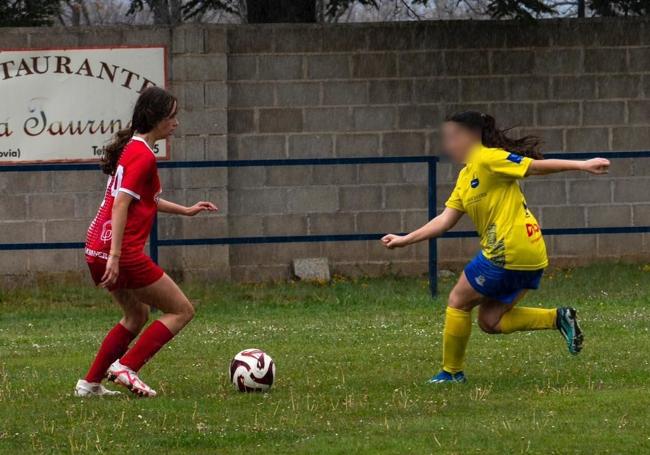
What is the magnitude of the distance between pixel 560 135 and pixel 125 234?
8.24 m

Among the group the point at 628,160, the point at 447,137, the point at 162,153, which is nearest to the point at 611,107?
the point at 628,160

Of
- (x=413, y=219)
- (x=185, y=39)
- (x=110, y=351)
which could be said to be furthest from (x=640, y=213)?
(x=110, y=351)

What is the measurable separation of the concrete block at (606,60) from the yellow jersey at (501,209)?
7.33 m

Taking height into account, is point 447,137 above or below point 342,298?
above

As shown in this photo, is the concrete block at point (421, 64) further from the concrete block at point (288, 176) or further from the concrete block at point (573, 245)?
the concrete block at point (573, 245)

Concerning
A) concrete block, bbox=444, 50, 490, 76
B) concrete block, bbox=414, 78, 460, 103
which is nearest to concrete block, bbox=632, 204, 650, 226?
concrete block, bbox=444, 50, 490, 76

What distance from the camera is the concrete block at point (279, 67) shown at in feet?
46.7

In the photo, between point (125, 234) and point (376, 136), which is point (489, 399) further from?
point (376, 136)

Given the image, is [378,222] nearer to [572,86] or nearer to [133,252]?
[572,86]

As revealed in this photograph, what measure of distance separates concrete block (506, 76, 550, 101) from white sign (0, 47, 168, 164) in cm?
361

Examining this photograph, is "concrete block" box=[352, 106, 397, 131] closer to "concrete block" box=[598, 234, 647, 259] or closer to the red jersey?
"concrete block" box=[598, 234, 647, 259]

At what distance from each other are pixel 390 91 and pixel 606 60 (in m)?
2.30

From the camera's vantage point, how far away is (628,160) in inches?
578

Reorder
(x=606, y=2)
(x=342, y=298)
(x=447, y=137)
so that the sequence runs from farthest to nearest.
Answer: (x=606, y=2) < (x=342, y=298) < (x=447, y=137)
